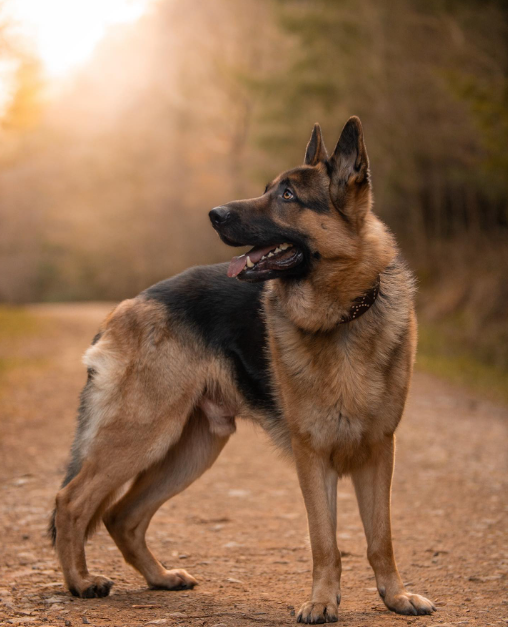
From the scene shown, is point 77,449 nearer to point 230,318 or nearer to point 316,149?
point 230,318

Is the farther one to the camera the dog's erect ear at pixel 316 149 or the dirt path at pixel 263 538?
the dog's erect ear at pixel 316 149

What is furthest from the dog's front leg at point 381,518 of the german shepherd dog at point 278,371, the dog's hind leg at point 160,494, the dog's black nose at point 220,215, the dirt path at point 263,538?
the dog's black nose at point 220,215

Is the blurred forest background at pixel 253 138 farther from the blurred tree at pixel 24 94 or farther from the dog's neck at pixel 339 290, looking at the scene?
the dog's neck at pixel 339 290

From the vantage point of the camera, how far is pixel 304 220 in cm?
378

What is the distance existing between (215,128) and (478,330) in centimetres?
2333

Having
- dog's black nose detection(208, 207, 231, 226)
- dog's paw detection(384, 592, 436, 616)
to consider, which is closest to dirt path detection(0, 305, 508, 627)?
dog's paw detection(384, 592, 436, 616)

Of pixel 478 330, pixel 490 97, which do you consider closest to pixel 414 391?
pixel 478 330

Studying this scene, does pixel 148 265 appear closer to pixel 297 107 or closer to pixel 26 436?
pixel 297 107

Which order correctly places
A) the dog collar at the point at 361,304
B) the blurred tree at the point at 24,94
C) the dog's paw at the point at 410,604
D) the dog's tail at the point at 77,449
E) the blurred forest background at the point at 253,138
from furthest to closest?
the blurred forest background at the point at 253,138, the blurred tree at the point at 24,94, the dog's tail at the point at 77,449, the dog collar at the point at 361,304, the dog's paw at the point at 410,604

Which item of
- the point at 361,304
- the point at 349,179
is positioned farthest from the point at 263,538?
the point at 349,179

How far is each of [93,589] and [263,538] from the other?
57.2 inches

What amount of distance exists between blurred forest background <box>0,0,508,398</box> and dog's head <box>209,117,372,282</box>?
8.01 metres

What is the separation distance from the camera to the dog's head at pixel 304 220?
374 centimetres

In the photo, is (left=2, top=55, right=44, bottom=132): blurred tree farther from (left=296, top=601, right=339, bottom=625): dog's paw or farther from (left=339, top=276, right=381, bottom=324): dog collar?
(left=296, top=601, right=339, bottom=625): dog's paw
